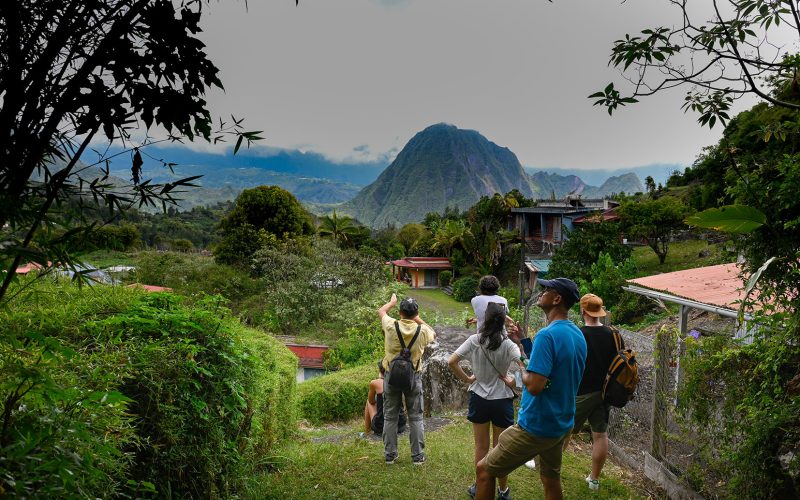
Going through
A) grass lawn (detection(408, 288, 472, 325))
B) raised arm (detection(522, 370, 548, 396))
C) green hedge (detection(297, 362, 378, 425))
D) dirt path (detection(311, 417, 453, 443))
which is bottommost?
grass lawn (detection(408, 288, 472, 325))

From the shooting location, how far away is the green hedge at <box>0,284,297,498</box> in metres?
1.55

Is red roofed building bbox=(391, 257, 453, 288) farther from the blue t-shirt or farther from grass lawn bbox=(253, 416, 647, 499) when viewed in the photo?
the blue t-shirt

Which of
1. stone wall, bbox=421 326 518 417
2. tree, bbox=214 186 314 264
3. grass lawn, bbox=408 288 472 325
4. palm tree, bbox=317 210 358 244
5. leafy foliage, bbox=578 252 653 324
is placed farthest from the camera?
palm tree, bbox=317 210 358 244

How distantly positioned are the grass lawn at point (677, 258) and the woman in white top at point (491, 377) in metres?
22.7

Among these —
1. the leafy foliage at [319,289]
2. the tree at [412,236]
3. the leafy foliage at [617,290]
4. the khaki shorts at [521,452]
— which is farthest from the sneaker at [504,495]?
the tree at [412,236]

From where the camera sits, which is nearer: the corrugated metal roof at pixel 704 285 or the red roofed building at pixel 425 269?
the corrugated metal roof at pixel 704 285

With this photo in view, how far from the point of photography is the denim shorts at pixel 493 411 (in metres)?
3.89

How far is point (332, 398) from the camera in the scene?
8.42 metres

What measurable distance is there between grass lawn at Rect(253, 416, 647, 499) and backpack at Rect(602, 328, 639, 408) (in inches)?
34.5

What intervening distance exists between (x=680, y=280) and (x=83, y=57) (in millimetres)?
9737

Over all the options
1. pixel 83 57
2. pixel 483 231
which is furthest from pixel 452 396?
pixel 483 231

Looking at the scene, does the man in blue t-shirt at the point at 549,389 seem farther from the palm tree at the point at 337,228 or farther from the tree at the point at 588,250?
the palm tree at the point at 337,228

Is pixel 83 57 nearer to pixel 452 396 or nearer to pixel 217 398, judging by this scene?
pixel 217 398

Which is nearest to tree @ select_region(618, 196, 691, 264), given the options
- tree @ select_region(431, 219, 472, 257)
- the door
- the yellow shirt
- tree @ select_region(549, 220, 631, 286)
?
tree @ select_region(549, 220, 631, 286)
